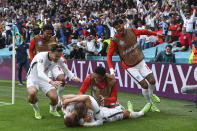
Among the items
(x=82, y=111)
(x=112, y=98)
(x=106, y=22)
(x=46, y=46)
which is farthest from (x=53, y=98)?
(x=106, y=22)

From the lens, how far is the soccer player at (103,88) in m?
8.16

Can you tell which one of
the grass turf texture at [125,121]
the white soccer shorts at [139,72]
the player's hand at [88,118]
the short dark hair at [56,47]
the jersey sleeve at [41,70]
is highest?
the short dark hair at [56,47]

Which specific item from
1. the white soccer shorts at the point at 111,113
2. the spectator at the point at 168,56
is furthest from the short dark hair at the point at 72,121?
the spectator at the point at 168,56

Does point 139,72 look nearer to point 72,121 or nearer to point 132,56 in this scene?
point 132,56

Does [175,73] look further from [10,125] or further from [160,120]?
[10,125]

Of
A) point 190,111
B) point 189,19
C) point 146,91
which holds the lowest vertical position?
point 190,111

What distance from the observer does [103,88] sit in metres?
8.42

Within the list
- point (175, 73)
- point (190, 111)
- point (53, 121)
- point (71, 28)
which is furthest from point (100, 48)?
point (53, 121)

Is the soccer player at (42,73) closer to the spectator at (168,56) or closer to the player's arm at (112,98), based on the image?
the player's arm at (112,98)

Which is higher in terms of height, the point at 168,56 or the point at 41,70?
the point at 41,70

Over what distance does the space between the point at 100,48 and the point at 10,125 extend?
12.4m

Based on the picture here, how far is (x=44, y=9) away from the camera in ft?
102

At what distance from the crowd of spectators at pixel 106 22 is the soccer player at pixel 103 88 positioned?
977 centimetres

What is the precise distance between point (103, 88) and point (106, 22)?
13577 mm
